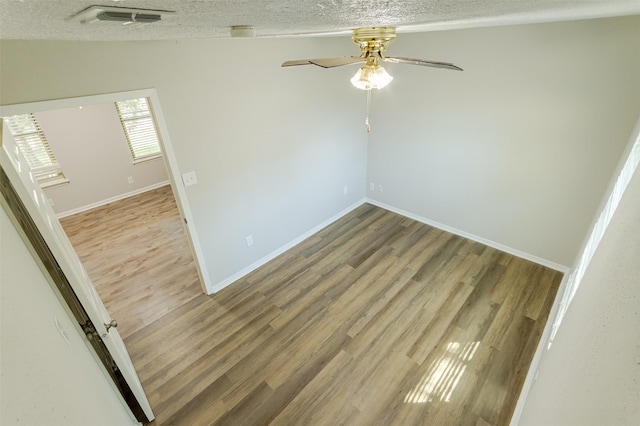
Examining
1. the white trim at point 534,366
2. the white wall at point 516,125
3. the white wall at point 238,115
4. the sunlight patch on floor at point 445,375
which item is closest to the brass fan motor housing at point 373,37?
the white wall at point 238,115

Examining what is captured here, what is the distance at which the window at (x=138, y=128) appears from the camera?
5.07m

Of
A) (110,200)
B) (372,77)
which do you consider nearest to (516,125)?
(372,77)

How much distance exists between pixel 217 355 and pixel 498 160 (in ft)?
11.6

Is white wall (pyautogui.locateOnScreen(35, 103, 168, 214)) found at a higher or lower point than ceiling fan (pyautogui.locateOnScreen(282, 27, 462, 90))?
lower

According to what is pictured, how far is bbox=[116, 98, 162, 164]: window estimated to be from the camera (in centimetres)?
507

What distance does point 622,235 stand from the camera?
3.18 feet

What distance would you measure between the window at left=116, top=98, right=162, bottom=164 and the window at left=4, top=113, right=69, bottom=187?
1.11 m

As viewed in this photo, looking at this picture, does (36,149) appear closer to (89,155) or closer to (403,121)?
(89,155)

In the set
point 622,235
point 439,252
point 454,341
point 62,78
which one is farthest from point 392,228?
point 62,78

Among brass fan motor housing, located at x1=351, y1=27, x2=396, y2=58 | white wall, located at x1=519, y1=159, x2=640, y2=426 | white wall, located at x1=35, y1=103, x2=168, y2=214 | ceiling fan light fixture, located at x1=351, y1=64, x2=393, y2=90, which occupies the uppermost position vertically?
brass fan motor housing, located at x1=351, y1=27, x2=396, y2=58

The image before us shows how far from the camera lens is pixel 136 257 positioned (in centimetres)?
385

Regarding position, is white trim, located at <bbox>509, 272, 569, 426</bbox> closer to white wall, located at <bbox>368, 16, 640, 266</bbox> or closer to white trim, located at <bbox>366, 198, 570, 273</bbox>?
white trim, located at <bbox>366, 198, 570, 273</bbox>

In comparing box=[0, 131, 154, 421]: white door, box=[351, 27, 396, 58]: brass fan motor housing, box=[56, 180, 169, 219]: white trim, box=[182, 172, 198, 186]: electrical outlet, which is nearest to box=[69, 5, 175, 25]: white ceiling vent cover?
box=[0, 131, 154, 421]: white door

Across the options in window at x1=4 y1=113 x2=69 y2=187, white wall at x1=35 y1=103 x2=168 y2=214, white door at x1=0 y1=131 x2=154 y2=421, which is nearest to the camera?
white door at x1=0 y1=131 x2=154 y2=421
